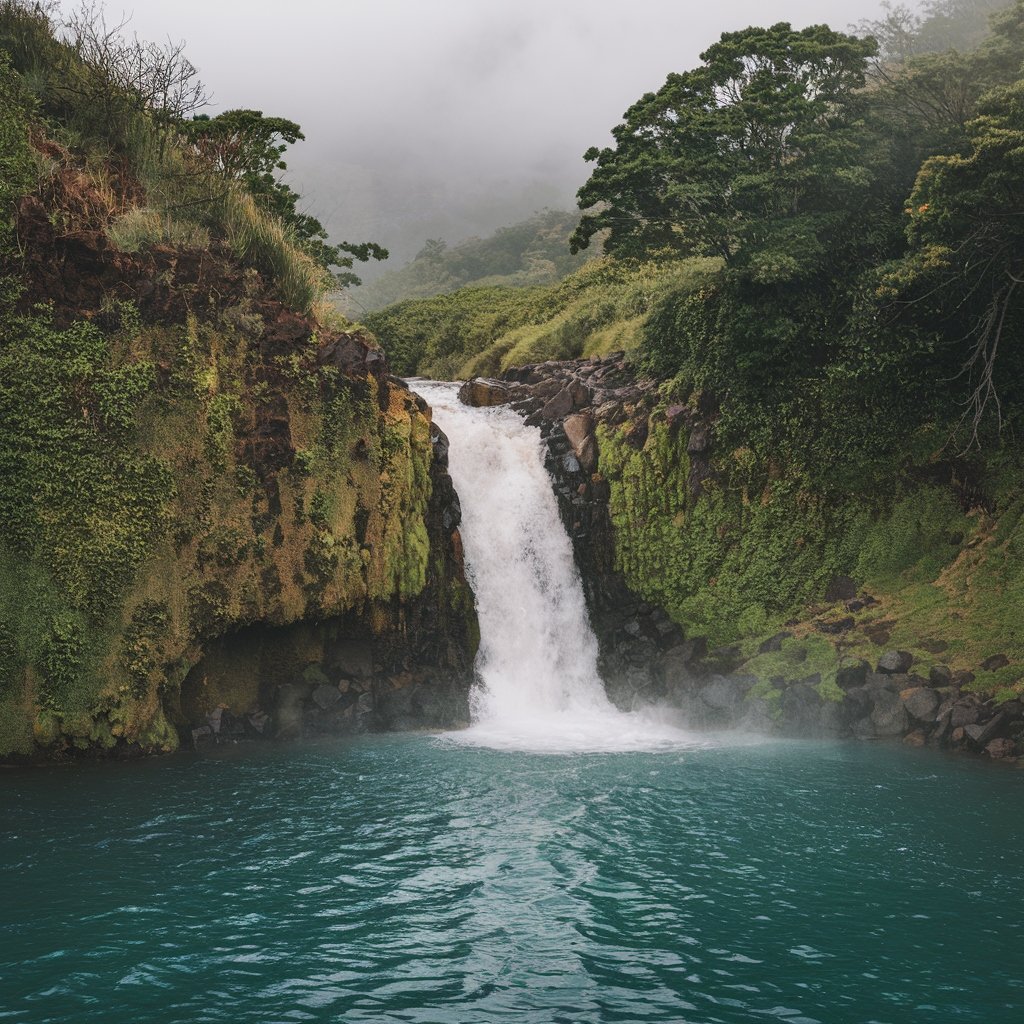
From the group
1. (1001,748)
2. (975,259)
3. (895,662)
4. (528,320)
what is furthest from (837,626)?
(528,320)

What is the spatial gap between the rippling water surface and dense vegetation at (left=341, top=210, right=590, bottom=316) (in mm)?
71085

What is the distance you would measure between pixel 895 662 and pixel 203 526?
1373 cm

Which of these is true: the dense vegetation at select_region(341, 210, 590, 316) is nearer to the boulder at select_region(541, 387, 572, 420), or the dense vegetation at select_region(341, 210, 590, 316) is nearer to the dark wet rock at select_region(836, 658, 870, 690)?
the boulder at select_region(541, 387, 572, 420)

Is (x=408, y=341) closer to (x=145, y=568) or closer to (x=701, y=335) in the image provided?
(x=701, y=335)

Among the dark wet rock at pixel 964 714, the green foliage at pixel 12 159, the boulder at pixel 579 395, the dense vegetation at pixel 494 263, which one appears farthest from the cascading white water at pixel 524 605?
the dense vegetation at pixel 494 263

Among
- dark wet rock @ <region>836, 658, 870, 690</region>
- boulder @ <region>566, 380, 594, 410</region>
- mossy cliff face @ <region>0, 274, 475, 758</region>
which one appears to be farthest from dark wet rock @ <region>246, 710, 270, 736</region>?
boulder @ <region>566, 380, 594, 410</region>

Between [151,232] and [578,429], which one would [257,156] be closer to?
[151,232]

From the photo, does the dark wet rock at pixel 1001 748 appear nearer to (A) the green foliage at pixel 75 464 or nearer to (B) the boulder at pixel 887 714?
(B) the boulder at pixel 887 714

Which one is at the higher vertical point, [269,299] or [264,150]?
[264,150]

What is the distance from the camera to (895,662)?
18.9 m

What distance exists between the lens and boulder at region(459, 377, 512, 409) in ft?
95.5

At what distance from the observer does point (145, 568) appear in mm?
16938

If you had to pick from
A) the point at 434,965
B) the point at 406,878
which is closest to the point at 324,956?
the point at 434,965

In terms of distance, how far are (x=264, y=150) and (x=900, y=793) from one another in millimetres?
23083
